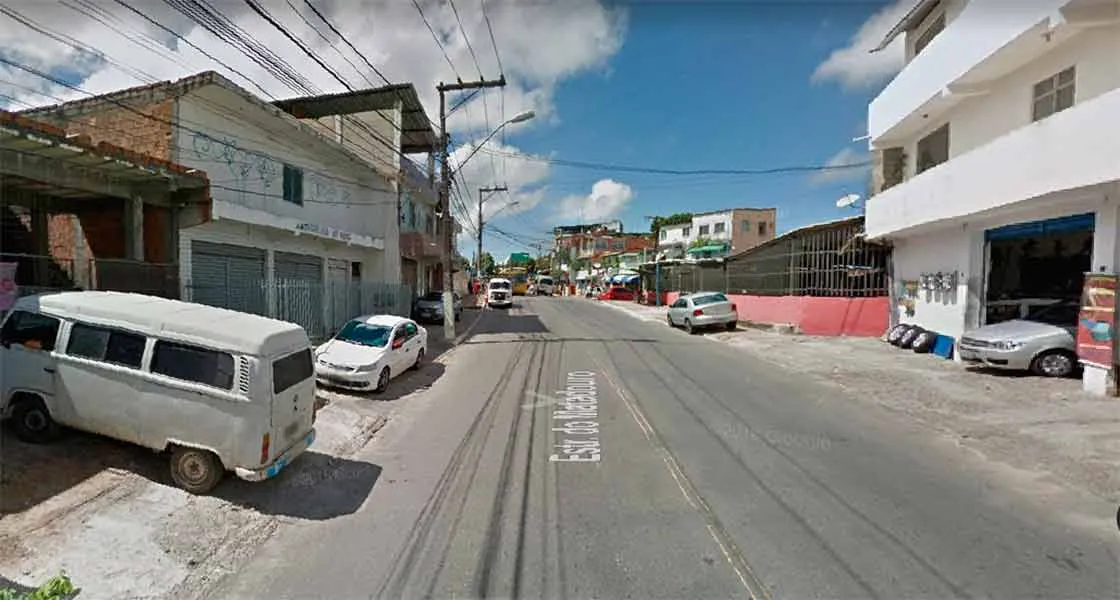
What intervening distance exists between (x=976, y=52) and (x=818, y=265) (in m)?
8.61

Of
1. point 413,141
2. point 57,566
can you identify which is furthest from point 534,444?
point 413,141

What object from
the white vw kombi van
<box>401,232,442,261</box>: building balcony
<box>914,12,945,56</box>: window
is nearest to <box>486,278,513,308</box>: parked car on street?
Answer: <box>401,232,442,261</box>: building balcony

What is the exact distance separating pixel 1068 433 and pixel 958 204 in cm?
649

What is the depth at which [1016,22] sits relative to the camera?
30.3 feet

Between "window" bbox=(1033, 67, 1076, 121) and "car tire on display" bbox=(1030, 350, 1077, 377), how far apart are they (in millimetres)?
4607

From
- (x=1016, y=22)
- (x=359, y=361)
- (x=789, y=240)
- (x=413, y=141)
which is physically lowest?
(x=359, y=361)

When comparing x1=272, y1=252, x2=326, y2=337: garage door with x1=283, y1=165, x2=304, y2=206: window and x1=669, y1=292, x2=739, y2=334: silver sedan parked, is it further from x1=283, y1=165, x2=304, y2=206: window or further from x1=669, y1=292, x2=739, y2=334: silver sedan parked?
x1=669, y1=292, x2=739, y2=334: silver sedan parked

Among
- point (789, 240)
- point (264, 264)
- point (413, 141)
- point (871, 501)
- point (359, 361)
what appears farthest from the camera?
point (413, 141)

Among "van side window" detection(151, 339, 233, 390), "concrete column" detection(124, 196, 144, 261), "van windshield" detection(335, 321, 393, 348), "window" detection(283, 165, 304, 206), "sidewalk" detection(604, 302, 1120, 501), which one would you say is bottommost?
"sidewalk" detection(604, 302, 1120, 501)

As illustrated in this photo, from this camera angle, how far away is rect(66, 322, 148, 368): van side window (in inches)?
184

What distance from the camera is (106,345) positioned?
15.6ft

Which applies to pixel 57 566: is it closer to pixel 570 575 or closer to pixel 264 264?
pixel 570 575

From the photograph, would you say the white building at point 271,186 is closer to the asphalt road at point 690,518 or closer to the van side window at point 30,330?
the van side window at point 30,330

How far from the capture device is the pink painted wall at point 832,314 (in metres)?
16.4
